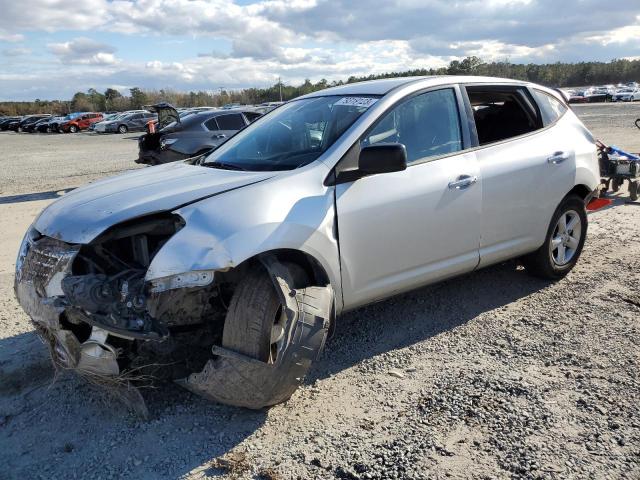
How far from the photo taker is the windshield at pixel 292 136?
3812 mm

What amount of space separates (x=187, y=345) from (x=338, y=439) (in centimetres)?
123

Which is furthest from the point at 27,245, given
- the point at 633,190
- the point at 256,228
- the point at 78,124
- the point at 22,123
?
the point at 22,123

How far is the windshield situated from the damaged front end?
87 cm

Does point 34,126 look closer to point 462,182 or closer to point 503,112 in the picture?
point 503,112

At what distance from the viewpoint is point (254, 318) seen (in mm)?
3102

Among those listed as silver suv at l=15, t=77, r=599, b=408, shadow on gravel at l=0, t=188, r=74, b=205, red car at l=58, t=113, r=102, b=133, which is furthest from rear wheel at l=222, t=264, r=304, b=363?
red car at l=58, t=113, r=102, b=133

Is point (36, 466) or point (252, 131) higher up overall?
point (252, 131)

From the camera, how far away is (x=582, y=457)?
9.23 ft

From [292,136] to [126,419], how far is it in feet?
7.23

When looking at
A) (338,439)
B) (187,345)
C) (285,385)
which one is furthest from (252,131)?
(338,439)

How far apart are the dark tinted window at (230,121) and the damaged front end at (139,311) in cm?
907

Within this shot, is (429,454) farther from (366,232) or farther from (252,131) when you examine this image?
(252,131)

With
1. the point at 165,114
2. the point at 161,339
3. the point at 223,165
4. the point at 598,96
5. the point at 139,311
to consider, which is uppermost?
the point at 165,114

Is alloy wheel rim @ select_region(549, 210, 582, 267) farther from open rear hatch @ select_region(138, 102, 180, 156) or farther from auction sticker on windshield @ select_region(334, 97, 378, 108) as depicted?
open rear hatch @ select_region(138, 102, 180, 156)
